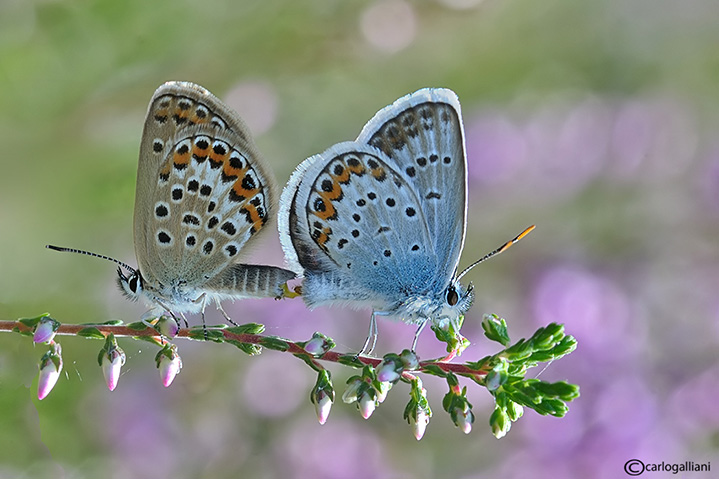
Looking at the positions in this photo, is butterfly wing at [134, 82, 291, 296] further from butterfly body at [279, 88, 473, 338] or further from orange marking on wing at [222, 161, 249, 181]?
butterfly body at [279, 88, 473, 338]

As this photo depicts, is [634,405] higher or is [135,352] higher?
[135,352]

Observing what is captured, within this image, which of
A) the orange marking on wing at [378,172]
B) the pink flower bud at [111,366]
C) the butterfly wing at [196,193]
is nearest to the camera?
the pink flower bud at [111,366]

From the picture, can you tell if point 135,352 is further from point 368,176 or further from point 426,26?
point 426,26

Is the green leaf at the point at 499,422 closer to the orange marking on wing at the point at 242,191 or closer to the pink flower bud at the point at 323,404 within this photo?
the pink flower bud at the point at 323,404

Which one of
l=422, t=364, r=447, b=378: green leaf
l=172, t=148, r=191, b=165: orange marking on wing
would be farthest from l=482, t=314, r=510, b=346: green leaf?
l=172, t=148, r=191, b=165: orange marking on wing

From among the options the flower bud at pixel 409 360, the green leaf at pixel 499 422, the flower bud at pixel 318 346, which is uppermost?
the flower bud at pixel 318 346

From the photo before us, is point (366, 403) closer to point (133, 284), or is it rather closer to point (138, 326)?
point (138, 326)

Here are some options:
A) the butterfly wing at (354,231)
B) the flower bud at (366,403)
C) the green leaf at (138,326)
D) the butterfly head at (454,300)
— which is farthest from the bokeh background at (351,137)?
the flower bud at (366,403)

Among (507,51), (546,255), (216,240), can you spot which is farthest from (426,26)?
(216,240)
